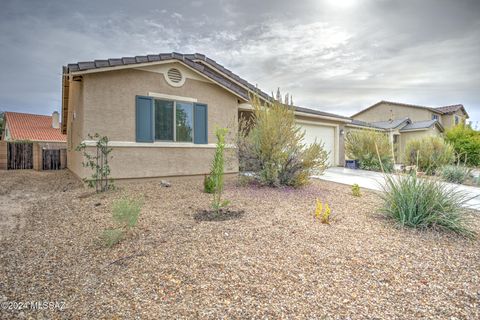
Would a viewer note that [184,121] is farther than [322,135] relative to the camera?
No

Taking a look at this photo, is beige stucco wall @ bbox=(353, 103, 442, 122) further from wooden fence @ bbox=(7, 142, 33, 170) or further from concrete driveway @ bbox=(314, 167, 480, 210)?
wooden fence @ bbox=(7, 142, 33, 170)

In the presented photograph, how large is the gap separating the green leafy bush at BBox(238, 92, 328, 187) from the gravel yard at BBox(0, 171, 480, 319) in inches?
87.2

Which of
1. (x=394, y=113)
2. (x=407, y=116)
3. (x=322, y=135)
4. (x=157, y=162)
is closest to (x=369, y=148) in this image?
(x=322, y=135)

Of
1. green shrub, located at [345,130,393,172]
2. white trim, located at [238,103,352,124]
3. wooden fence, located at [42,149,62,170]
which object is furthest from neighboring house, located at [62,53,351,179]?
green shrub, located at [345,130,393,172]

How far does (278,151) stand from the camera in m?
6.91

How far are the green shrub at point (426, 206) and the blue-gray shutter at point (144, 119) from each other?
6.56m

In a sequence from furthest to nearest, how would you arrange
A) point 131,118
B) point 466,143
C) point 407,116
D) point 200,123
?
point 407,116
point 466,143
point 200,123
point 131,118

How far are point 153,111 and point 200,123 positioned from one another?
162 centimetres

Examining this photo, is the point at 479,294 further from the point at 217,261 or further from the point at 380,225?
the point at 217,261

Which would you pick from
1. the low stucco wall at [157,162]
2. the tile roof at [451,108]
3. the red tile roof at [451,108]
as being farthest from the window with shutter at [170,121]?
the red tile roof at [451,108]

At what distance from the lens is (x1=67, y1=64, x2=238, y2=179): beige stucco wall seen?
7176mm

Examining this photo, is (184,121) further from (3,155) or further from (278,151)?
(3,155)

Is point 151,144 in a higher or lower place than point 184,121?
lower

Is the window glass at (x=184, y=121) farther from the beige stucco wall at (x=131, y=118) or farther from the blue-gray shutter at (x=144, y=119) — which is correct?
the blue-gray shutter at (x=144, y=119)
